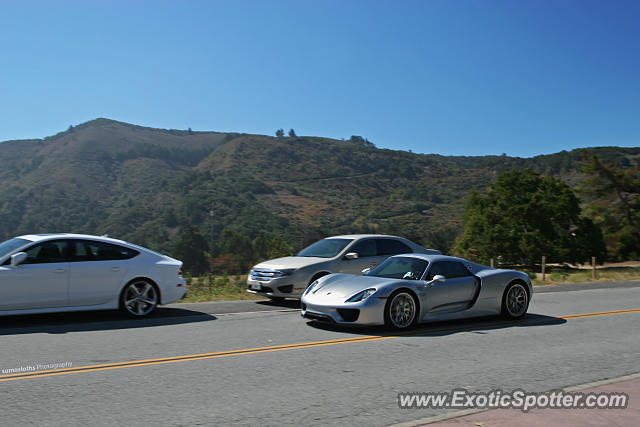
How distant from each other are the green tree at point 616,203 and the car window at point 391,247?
58515 mm

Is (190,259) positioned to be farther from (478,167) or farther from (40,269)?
(478,167)

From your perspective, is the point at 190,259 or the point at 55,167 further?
the point at 55,167

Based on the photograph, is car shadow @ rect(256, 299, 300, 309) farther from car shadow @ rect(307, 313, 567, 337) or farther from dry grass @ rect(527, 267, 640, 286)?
dry grass @ rect(527, 267, 640, 286)

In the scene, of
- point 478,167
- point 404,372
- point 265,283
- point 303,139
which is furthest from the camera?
point 303,139

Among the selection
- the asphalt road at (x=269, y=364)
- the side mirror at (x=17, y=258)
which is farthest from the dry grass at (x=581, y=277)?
the side mirror at (x=17, y=258)

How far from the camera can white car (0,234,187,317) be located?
9.13 m

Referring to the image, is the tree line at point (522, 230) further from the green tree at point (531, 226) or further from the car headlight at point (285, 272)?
the car headlight at point (285, 272)

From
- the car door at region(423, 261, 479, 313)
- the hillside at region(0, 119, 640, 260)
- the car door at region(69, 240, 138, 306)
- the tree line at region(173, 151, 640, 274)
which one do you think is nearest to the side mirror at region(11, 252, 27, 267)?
the car door at region(69, 240, 138, 306)

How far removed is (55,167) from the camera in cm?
15750

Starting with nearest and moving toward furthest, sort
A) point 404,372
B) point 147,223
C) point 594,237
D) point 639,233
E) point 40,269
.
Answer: point 404,372, point 40,269, point 594,237, point 639,233, point 147,223

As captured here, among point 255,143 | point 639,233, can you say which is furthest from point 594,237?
point 255,143

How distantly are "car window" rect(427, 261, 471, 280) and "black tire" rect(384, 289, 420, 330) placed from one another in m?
0.65

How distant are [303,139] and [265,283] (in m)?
176

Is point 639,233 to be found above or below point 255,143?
below
